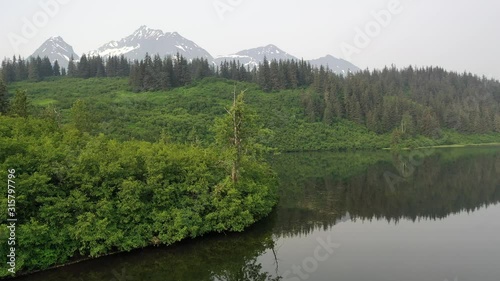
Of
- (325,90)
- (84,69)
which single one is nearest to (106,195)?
(325,90)

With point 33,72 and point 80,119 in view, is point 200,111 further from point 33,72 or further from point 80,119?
point 33,72

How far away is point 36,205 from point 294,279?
63.1 ft

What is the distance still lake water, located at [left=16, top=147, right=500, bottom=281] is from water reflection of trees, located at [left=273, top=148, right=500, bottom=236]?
14 cm

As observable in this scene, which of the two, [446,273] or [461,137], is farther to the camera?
[461,137]

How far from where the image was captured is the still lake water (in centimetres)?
2677

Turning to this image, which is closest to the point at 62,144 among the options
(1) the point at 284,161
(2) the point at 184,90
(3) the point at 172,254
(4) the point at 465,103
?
(3) the point at 172,254

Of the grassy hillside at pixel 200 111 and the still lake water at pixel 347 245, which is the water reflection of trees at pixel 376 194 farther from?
the grassy hillside at pixel 200 111

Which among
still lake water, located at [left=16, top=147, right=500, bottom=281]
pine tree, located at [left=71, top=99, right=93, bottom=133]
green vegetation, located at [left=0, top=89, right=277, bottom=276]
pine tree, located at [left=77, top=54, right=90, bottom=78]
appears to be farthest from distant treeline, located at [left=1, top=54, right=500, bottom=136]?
green vegetation, located at [left=0, top=89, right=277, bottom=276]

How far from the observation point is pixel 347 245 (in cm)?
3303

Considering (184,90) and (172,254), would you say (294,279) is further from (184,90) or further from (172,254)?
(184,90)

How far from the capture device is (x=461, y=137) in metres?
159

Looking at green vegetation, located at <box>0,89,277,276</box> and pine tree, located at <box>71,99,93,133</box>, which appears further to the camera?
pine tree, located at <box>71,99,93,133</box>

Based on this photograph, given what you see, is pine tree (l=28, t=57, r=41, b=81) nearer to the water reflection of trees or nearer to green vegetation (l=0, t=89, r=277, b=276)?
the water reflection of trees

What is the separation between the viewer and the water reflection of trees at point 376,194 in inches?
1689
